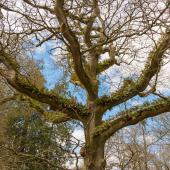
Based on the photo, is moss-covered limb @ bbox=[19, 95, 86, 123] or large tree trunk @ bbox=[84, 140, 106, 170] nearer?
large tree trunk @ bbox=[84, 140, 106, 170]

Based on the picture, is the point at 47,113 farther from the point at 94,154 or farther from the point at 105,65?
the point at 94,154

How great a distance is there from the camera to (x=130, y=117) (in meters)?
7.52

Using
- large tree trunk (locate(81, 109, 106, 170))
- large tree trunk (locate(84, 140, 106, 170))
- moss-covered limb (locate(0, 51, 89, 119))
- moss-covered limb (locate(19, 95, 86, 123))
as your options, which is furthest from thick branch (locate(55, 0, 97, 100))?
moss-covered limb (locate(19, 95, 86, 123))

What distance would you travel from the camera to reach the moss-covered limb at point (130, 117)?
7449 millimetres

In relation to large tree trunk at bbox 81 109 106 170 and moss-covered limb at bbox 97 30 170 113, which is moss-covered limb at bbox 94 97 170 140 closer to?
large tree trunk at bbox 81 109 106 170

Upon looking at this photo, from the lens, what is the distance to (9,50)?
793 cm

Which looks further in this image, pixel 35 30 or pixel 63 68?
pixel 63 68

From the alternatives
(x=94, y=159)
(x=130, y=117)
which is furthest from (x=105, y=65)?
(x=94, y=159)

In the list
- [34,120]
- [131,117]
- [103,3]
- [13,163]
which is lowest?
[13,163]

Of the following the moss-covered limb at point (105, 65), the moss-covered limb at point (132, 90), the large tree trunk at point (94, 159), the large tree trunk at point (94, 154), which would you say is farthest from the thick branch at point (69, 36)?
the moss-covered limb at point (105, 65)

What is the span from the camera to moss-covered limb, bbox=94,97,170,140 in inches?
293

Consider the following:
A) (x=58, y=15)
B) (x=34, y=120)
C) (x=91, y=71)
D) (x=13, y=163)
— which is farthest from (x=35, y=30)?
(x=34, y=120)

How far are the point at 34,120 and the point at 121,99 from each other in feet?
47.1

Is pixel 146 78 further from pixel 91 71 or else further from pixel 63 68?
pixel 63 68
